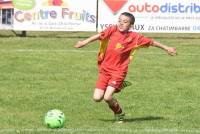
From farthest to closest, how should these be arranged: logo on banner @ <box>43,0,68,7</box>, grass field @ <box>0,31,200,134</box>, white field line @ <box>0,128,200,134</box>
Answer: logo on banner @ <box>43,0,68,7</box>
grass field @ <box>0,31,200,134</box>
white field line @ <box>0,128,200,134</box>

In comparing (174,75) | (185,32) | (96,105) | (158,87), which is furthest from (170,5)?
(96,105)

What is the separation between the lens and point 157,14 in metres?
26.9

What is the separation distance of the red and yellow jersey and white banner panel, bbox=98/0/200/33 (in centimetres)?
1679

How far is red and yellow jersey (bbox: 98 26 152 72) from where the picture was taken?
988 cm

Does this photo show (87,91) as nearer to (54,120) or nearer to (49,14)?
(54,120)

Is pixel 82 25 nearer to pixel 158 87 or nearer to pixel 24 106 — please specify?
pixel 158 87

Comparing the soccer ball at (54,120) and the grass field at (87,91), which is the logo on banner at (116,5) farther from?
the soccer ball at (54,120)

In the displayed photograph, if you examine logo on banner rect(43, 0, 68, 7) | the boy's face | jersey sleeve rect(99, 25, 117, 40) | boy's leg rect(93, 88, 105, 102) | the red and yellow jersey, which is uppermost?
logo on banner rect(43, 0, 68, 7)

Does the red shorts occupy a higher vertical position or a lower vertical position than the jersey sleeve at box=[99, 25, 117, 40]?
lower

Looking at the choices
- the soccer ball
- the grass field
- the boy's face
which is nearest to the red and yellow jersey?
the boy's face

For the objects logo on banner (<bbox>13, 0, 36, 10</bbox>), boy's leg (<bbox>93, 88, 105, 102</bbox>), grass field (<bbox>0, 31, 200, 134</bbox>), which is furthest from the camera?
logo on banner (<bbox>13, 0, 36, 10</bbox>)

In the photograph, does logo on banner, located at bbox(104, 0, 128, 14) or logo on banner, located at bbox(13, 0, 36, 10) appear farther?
logo on banner, located at bbox(104, 0, 128, 14)

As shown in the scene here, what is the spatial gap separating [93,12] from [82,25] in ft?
2.42

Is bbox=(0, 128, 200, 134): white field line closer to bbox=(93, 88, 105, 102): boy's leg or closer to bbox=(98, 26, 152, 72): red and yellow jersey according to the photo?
bbox=(93, 88, 105, 102): boy's leg
